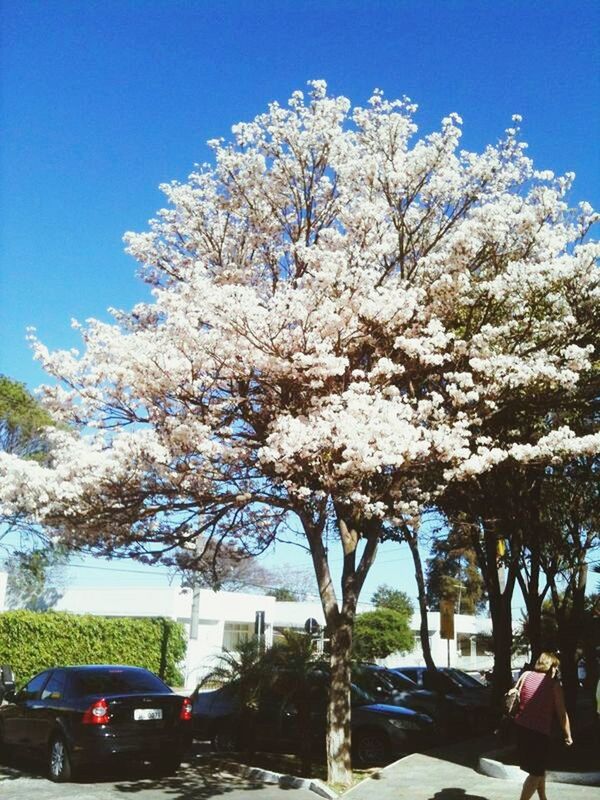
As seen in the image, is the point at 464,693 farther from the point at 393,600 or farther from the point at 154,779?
the point at 393,600

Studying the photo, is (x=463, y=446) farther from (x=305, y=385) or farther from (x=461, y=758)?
(x=461, y=758)

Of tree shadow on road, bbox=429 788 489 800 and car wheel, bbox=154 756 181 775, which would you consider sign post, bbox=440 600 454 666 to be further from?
car wheel, bbox=154 756 181 775

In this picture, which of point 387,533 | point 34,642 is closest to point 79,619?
point 34,642

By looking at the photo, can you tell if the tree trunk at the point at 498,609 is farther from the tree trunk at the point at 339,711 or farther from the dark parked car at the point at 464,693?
the tree trunk at the point at 339,711

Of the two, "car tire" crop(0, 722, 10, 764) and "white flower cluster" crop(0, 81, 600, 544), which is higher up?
"white flower cluster" crop(0, 81, 600, 544)

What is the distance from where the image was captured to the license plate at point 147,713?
32.4 feet

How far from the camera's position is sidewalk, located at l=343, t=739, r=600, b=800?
888cm

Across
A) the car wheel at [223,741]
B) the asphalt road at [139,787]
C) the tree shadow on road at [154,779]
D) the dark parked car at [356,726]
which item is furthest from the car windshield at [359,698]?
the asphalt road at [139,787]

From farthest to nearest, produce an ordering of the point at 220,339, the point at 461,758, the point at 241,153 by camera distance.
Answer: the point at 241,153 → the point at 461,758 → the point at 220,339

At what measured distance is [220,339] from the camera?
977cm

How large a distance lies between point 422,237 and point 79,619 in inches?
731

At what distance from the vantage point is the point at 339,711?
10.5m

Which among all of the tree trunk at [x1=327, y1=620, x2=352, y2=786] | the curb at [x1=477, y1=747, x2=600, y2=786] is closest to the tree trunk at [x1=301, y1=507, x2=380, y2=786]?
the tree trunk at [x1=327, y1=620, x2=352, y2=786]

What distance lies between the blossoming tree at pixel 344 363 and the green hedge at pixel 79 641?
1427 cm
